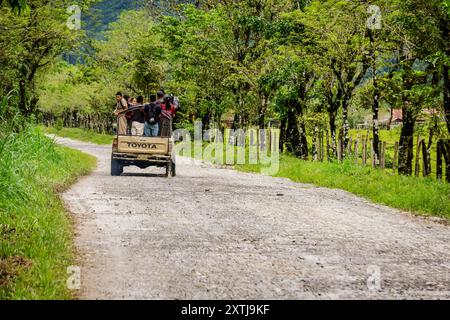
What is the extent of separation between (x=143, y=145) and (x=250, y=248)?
32.2 feet

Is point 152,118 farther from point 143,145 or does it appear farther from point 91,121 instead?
point 91,121

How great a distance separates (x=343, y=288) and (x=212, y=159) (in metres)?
21.8

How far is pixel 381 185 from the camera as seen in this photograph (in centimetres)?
1403

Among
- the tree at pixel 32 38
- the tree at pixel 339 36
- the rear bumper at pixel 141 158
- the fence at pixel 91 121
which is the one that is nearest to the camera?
the rear bumper at pixel 141 158

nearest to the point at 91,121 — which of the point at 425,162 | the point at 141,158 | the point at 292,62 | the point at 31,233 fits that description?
the point at 292,62

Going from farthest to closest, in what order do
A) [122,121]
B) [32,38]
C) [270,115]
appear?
[270,115]
[32,38]
[122,121]

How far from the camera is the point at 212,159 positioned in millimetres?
27031

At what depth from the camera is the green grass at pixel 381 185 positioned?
11695mm

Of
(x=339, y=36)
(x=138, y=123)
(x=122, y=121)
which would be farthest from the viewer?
(x=339, y=36)

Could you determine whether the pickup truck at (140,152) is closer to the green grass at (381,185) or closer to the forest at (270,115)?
the forest at (270,115)

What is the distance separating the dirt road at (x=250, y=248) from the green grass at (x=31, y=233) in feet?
0.89

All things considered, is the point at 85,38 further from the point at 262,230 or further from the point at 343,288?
the point at 343,288

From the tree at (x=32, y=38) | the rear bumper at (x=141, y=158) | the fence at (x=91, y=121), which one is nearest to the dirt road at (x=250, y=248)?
the rear bumper at (x=141, y=158)

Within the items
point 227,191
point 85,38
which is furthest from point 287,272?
point 85,38
